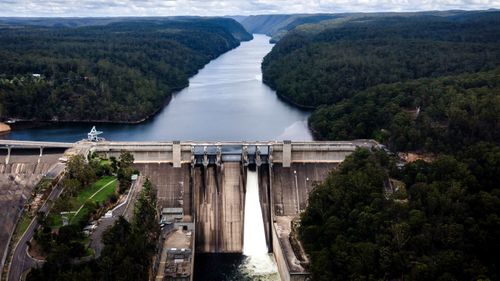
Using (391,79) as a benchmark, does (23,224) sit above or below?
below

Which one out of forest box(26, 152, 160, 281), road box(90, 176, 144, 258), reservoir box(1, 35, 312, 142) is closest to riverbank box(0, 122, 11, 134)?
reservoir box(1, 35, 312, 142)

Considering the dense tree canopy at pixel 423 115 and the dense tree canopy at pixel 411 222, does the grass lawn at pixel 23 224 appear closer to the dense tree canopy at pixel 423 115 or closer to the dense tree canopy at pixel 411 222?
the dense tree canopy at pixel 411 222

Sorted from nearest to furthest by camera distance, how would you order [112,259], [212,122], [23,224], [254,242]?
1. [112,259]
2. [23,224]
3. [254,242]
4. [212,122]

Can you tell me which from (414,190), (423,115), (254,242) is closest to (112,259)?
(254,242)

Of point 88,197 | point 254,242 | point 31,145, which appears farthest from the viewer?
point 31,145

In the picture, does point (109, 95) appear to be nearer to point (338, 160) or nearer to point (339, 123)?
point (339, 123)

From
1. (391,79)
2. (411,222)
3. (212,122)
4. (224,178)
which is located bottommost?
(212,122)

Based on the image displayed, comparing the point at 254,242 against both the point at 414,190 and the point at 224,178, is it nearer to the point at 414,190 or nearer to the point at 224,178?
the point at 224,178

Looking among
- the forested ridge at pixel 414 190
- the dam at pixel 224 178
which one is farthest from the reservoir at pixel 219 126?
the forested ridge at pixel 414 190

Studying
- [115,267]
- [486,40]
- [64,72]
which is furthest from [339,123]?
[486,40]
